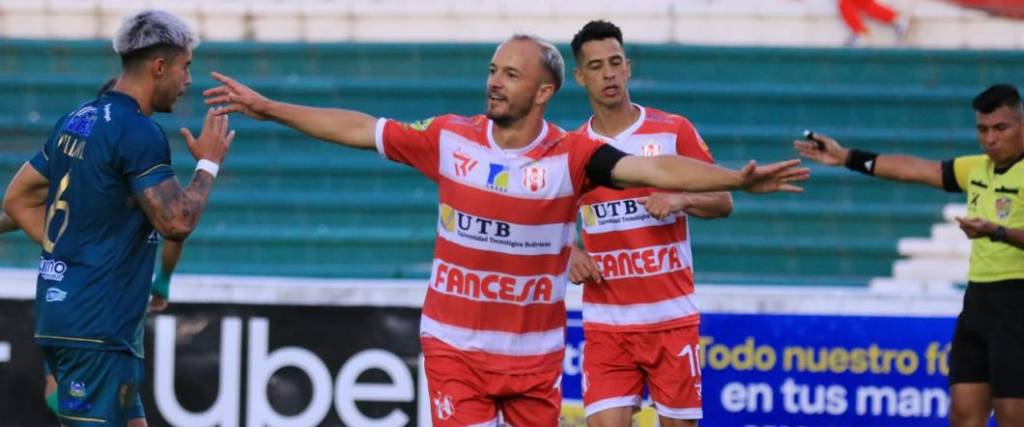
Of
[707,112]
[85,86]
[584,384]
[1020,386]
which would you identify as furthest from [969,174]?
[85,86]

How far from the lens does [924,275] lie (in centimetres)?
1071

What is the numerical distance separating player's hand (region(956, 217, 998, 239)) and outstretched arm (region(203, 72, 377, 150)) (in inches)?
105

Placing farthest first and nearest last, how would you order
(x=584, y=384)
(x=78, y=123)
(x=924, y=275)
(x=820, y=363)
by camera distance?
(x=924, y=275)
(x=820, y=363)
(x=584, y=384)
(x=78, y=123)

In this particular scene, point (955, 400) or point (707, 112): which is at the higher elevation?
point (707, 112)

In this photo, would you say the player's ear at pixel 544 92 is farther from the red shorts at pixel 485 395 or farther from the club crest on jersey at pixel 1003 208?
the club crest on jersey at pixel 1003 208

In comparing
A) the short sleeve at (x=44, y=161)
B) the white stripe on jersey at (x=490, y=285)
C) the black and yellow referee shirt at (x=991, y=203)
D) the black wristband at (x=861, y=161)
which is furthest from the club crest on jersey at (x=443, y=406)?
the black and yellow referee shirt at (x=991, y=203)

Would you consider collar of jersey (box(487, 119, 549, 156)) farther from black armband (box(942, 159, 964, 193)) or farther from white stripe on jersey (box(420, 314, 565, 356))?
black armband (box(942, 159, 964, 193))

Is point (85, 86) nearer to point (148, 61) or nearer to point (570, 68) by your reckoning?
point (570, 68)

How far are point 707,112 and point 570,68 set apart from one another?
1040 mm

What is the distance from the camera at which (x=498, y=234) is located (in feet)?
19.7

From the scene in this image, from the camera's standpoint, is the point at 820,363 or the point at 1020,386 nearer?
the point at 1020,386

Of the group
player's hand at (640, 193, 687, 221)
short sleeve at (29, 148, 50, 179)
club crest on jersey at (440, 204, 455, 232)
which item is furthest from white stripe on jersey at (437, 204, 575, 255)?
short sleeve at (29, 148, 50, 179)

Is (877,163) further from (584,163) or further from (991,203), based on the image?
(584,163)

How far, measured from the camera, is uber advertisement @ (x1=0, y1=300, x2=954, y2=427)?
28.1 ft
